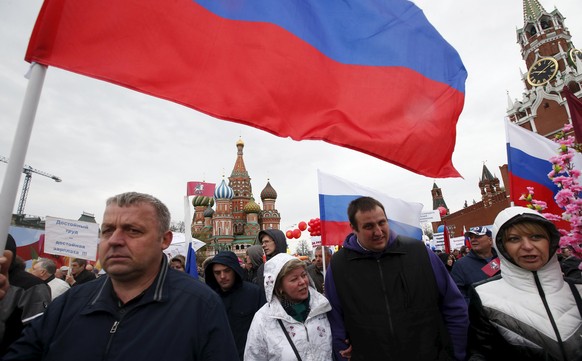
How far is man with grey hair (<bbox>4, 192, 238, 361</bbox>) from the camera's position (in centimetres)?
166

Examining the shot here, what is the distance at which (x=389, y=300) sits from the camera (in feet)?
8.67

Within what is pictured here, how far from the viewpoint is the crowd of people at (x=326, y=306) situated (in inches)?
67.9

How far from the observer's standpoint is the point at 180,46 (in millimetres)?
2416

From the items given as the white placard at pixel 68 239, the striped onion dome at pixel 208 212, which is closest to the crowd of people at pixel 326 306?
the white placard at pixel 68 239

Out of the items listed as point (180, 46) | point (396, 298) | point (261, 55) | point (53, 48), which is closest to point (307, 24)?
point (261, 55)

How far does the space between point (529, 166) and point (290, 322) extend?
4785 millimetres

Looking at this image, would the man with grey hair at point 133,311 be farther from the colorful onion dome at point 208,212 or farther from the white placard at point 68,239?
the colorful onion dome at point 208,212

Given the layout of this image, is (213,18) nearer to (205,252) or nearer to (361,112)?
(361,112)

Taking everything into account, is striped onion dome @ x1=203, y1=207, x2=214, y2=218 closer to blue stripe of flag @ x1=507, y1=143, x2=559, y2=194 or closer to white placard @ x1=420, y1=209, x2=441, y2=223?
white placard @ x1=420, y1=209, x2=441, y2=223

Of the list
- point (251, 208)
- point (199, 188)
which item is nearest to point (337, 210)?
point (199, 188)

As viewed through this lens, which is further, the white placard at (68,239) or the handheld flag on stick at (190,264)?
the white placard at (68,239)

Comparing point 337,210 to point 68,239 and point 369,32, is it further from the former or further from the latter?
point 68,239

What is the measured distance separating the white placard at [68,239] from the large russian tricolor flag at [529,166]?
26.2ft

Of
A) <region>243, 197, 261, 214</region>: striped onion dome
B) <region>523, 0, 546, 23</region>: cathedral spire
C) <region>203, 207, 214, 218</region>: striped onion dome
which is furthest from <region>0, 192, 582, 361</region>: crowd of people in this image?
<region>523, 0, 546, 23</region>: cathedral spire
